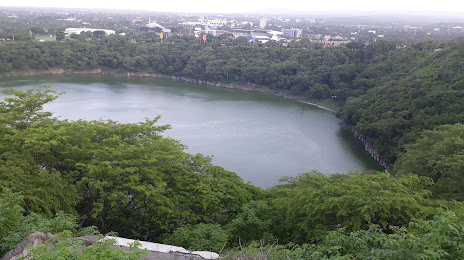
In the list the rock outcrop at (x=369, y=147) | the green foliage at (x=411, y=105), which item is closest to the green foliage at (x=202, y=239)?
the green foliage at (x=411, y=105)

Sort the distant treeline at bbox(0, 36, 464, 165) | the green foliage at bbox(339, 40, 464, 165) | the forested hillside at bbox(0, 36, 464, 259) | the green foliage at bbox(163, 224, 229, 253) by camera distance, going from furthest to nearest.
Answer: the distant treeline at bbox(0, 36, 464, 165)
the green foliage at bbox(339, 40, 464, 165)
the green foliage at bbox(163, 224, 229, 253)
the forested hillside at bbox(0, 36, 464, 259)

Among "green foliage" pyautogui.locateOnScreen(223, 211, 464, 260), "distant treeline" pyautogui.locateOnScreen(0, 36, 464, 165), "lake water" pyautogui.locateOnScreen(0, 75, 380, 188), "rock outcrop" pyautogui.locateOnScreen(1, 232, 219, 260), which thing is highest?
"green foliage" pyautogui.locateOnScreen(223, 211, 464, 260)

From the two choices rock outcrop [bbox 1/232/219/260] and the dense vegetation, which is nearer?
rock outcrop [bbox 1/232/219/260]

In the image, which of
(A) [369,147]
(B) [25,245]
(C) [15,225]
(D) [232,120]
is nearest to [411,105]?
(A) [369,147]

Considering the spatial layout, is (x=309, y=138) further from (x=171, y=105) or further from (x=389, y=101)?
(x=171, y=105)

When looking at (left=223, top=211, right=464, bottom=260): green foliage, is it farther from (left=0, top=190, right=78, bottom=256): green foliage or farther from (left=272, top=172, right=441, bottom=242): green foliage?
(left=0, top=190, right=78, bottom=256): green foliage

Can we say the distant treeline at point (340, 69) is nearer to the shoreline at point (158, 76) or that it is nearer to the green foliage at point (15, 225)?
the shoreline at point (158, 76)

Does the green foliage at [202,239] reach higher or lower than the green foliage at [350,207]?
lower

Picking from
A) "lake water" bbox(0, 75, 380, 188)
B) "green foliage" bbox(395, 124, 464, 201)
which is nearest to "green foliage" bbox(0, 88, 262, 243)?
"lake water" bbox(0, 75, 380, 188)
